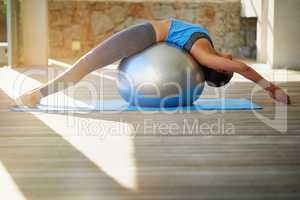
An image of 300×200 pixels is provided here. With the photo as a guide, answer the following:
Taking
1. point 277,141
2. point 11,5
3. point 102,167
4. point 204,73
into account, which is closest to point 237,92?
point 204,73

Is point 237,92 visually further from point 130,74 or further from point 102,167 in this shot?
point 102,167

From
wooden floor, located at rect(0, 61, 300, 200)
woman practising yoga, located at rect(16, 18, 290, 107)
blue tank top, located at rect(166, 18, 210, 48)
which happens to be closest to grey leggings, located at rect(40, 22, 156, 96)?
woman practising yoga, located at rect(16, 18, 290, 107)

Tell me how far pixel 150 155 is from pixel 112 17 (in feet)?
22.1

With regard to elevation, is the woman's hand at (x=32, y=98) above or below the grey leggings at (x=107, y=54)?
below

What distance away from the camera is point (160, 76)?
3180 mm

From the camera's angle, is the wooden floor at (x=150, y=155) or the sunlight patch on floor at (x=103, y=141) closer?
the wooden floor at (x=150, y=155)

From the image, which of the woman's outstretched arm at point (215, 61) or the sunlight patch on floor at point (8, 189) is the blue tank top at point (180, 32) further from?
the sunlight patch on floor at point (8, 189)

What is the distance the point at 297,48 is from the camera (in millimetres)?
6965

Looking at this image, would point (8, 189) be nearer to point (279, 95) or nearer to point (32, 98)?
point (32, 98)

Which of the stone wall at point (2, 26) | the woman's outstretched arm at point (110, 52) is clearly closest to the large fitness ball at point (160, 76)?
the woman's outstretched arm at point (110, 52)

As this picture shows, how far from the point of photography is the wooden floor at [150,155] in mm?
1663

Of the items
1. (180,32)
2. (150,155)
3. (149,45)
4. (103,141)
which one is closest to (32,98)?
(149,45)

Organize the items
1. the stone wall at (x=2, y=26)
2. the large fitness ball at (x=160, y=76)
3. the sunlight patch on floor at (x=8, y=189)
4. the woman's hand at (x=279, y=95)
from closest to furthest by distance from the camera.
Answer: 1. the sunlight patch on floor at (x=8, y=189)
2. the large fitness ball at (x=160, y=76)
3. the woman's hand at (x=279, y=95)
4. the stone wall at (x=2, y=26)

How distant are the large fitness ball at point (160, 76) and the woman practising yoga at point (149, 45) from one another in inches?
2.1
